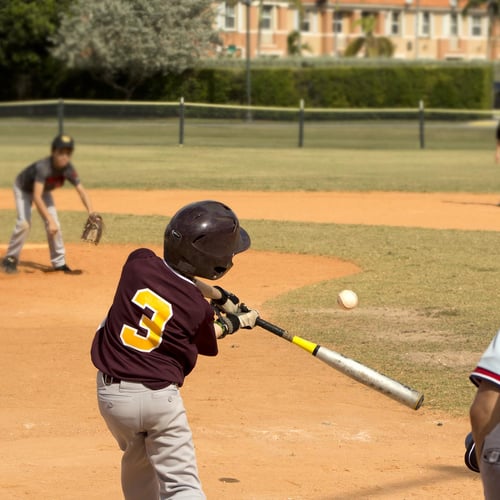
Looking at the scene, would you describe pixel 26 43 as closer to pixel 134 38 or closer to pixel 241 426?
pixel 134 38

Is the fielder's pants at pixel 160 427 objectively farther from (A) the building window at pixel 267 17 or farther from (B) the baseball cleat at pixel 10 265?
(A) the building window at pixel 267 17

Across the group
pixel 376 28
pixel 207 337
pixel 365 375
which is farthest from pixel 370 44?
pixel 207 337

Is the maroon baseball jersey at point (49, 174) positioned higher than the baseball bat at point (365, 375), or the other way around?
the baseball bat at point (365, 375)

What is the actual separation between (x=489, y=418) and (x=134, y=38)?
53.0 metres

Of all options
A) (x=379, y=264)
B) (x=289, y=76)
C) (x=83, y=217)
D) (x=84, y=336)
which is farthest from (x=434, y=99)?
(x=84, y=336)

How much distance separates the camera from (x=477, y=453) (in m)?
3.73

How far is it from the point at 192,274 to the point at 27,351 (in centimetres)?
503

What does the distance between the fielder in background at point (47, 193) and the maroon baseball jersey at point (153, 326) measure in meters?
7.59

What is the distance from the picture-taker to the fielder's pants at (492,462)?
363 cm

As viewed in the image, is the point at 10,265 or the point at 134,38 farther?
the point at 134,38

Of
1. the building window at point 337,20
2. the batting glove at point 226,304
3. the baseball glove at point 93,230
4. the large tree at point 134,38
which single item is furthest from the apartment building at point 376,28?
the batting glove at point 226,304

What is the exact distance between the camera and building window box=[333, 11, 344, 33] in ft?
278

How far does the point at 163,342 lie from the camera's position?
4.83 m

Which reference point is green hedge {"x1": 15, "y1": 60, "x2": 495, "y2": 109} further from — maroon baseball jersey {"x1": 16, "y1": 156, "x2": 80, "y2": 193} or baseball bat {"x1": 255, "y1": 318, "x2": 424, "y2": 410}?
baseball bat {"x1": 255, "y1": 318, "x2": 424, "y2": 410}
